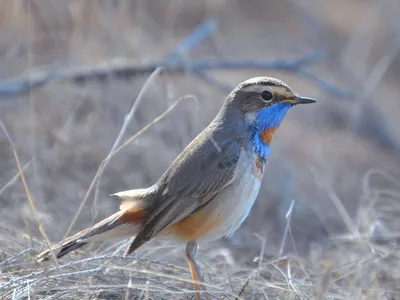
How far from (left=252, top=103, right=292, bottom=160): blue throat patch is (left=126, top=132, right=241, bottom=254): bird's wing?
152 mm

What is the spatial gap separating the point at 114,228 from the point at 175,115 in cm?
292

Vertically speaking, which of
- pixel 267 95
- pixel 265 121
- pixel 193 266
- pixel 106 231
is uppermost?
pixel 267 95

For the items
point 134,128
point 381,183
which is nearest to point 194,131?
point 134,128

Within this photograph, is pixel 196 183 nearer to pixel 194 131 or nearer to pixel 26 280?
pixel 26 280

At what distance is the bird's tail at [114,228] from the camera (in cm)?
588

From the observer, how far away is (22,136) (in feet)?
29.7

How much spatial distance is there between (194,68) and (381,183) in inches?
95.6

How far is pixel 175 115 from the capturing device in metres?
8.77

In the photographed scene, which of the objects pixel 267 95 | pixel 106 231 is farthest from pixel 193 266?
pixel 267 95

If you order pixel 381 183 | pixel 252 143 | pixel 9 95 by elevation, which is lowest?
pixel 381 183

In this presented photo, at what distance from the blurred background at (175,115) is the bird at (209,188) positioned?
0.63 m

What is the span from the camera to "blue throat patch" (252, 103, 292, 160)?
6.16 meters

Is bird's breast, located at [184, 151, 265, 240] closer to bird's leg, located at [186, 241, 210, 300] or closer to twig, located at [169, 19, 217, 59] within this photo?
bird's leg, located at [186, 241, 210, 300]

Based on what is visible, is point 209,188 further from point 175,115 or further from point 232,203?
point 175,115
